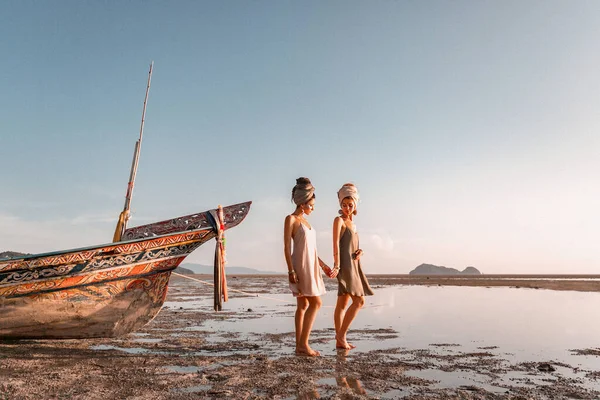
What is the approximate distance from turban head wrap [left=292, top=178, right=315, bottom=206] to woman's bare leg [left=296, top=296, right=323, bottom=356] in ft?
4.16

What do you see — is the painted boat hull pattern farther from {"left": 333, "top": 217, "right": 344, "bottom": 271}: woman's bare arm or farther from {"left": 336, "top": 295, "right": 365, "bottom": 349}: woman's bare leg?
{"left": 336, "top": 295, "right": 365, "bottom": 349}: woman's bare leg

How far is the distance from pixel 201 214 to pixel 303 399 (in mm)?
4063

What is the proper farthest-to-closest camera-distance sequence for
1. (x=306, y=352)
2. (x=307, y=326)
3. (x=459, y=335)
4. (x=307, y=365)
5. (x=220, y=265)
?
(x=459, y=335) → (x=220, y=265) → (x=307, y=326) → (x=306, y=352) → (x=307, y=365)

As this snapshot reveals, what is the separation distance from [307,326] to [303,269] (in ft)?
2.36

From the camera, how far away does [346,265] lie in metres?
5.93

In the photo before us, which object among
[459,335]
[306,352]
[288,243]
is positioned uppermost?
[288,243]

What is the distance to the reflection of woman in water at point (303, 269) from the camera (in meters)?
5.45

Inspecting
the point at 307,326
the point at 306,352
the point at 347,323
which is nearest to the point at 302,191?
the point at 307,326

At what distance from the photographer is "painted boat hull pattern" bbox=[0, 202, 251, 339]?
6074 mm

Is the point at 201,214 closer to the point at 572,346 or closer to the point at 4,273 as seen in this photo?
the point at 4,273

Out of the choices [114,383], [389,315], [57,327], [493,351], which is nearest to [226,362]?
[114,383]

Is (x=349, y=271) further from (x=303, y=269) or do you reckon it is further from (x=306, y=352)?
(x=306, y=352)

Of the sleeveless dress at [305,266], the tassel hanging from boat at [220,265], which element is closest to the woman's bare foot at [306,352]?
the sleeveless dress at [305,266]

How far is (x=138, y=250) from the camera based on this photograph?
6.46 meters
